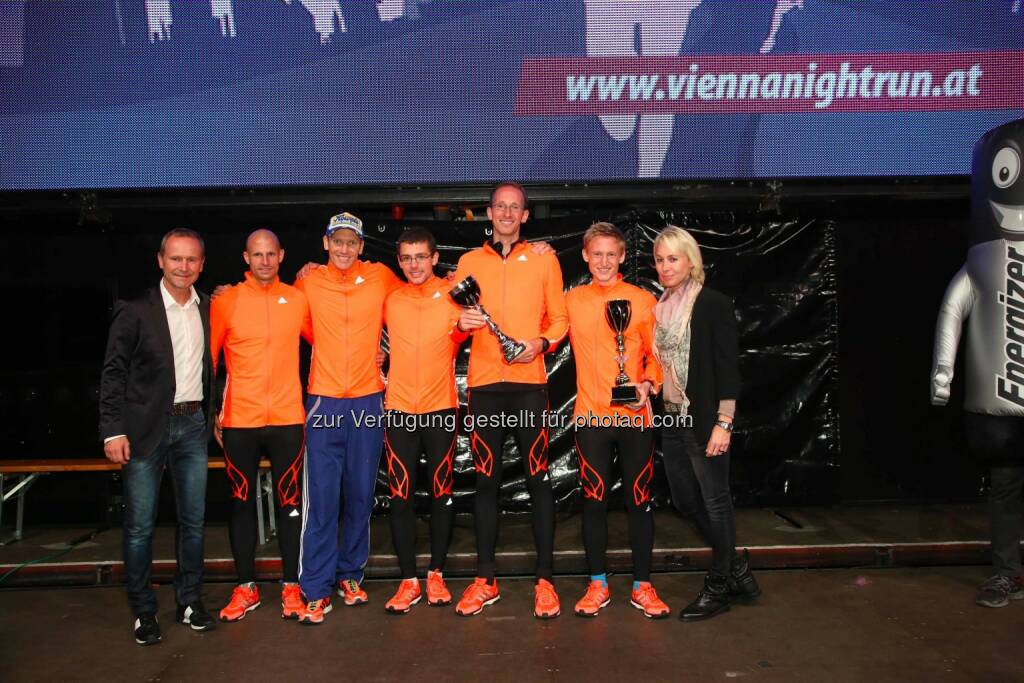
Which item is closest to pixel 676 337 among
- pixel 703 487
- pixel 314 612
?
pixel 703 487

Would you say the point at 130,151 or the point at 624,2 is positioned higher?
the point at 624,2

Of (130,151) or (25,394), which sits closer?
(130,151)

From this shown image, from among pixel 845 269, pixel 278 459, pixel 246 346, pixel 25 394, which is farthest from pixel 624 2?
pixel 25 394

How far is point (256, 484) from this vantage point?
3.91m

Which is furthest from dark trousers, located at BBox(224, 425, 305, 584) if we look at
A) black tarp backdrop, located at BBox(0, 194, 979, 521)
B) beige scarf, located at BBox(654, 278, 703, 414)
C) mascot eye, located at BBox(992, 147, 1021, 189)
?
mascot eye, located at BBox(992, 147, 1021, 189)

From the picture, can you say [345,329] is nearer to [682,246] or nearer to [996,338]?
[682,246]

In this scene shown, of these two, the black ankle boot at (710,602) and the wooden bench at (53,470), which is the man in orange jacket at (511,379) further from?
the wooden bench at (53,470)

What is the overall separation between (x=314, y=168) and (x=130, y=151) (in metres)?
1.11

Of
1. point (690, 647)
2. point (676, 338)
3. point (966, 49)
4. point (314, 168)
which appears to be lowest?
point (690, 647)

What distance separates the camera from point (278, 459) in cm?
382

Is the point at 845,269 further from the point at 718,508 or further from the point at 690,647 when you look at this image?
the point at 690,647

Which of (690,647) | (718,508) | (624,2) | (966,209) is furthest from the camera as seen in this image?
(966,209)

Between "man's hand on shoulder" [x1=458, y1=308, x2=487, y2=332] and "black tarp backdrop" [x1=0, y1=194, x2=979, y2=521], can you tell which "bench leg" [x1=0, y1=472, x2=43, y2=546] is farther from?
"man's hand on shoulder" [x1=458, y1=308, x2=487, y2=332]

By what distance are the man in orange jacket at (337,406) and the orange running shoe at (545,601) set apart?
952 millimetres
